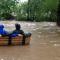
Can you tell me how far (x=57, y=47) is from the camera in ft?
35.1

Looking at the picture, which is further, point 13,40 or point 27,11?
point 27,11

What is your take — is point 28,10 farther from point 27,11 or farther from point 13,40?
point 13,40

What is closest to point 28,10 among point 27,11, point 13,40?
point 27,11

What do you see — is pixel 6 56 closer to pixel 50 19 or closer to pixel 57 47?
pixel 57 47

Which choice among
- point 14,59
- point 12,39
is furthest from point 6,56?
point 12,39

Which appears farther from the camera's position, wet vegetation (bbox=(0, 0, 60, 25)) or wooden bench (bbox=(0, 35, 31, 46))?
wet vegetation (bbox=(0, 0, 60, 25))

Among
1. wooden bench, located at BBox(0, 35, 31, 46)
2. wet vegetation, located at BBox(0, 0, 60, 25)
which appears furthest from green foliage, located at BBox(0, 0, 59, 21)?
wooden bench, located at BBox(0, 35, 31, 46)

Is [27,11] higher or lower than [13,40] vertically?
higher

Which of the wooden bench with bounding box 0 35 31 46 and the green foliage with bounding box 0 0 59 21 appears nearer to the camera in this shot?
the wooden bench with bounding box 0 35 31 46

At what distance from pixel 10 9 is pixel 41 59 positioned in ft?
55.0

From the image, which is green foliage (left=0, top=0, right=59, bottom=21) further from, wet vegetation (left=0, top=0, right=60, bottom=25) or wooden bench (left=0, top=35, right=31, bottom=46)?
wooden bench (left=0, top=35, right=31, bottom=46)

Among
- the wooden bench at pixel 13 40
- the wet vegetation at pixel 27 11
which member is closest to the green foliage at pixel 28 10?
the wet vegetation at pixel 27 11

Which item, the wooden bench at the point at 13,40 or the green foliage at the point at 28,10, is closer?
the wooden bench at the point at 13,40

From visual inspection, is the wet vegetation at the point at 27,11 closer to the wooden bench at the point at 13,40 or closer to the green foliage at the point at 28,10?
the green foliage at the point at 28,10
